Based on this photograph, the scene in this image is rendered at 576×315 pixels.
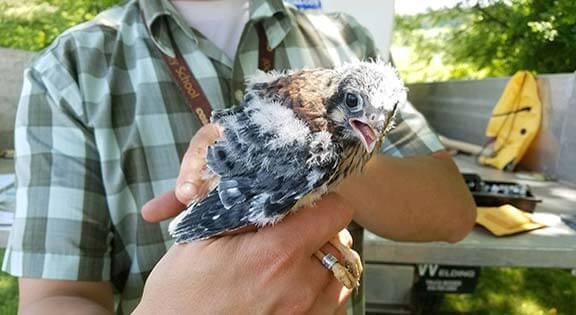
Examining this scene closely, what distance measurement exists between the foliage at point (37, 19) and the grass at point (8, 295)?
9.01ft

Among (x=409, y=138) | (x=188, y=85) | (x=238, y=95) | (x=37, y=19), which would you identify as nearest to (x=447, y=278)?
(x=409, y=138)

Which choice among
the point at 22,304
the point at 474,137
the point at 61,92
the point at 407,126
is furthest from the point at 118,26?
the point at 474,137

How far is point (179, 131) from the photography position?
1.27 metres

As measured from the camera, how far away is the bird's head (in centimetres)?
84

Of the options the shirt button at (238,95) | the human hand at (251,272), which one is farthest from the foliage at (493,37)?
the human hand at (251,272)

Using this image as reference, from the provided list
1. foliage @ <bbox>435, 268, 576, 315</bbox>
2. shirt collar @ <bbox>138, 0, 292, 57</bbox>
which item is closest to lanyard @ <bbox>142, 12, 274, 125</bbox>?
shirt collar @ <bbox>138, 0, 292, 57</bbox>

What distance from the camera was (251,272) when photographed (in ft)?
2.87

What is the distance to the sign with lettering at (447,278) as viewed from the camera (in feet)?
7.77

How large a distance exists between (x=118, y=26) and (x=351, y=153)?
0.81 metres

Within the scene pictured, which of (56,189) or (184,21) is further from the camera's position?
(184,21)

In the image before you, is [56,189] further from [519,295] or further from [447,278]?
[519,295]

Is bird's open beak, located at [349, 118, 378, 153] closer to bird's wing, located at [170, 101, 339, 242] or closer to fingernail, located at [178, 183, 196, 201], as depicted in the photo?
bird's wing, located at [170, 101, 339, 242]

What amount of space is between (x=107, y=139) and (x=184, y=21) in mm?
393

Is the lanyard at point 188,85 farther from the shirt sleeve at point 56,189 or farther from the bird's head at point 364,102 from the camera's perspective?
the bird's head at point 364,102
